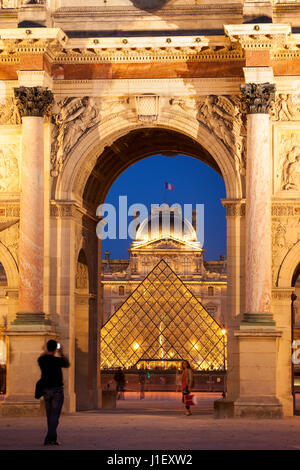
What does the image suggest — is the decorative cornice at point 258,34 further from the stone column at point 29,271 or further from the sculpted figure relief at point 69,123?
the stone column at point 29,271

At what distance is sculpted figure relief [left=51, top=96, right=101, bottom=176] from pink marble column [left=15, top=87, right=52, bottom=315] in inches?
42.3

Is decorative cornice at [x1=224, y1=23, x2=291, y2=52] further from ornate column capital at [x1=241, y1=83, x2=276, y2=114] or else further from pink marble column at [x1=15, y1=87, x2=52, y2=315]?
pink marble column at [x1=15, y1=87, x2=52, y2=315]

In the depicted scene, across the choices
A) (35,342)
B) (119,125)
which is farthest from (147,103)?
(35,342)

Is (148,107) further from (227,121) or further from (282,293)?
(282,293)

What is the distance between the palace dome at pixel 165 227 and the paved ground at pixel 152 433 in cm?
10653

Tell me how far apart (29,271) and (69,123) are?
4.55 meters

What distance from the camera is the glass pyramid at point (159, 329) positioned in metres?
72.9

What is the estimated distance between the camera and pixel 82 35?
3141 centimetres

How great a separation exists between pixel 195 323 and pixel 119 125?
48070 millimetres

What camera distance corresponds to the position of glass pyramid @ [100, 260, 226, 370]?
239ft

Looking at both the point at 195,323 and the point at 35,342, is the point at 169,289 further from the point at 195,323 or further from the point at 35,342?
the point at 35,342

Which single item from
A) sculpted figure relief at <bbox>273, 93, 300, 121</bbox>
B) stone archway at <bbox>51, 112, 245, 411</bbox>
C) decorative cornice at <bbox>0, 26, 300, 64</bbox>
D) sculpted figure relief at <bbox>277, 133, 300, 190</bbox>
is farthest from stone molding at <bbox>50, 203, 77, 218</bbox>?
sculpted figure relief at <bbox>273, 93, 300, 121</bbox>

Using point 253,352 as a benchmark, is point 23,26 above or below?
above
